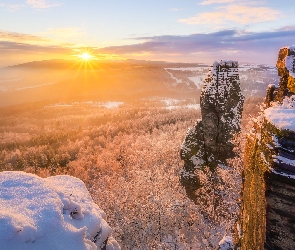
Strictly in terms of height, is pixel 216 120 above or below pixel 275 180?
below

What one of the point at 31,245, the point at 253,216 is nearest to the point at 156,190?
the point at 31,245

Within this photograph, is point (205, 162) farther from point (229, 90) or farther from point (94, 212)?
point (94, 212)

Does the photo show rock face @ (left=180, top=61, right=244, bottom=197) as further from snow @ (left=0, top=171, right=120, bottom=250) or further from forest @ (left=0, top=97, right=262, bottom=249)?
snow @ (left=0, top=171, right=120, bottom=250)

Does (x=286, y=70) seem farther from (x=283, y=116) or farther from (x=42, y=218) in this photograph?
(x=42, y=218)

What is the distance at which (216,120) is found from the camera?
1878 cm

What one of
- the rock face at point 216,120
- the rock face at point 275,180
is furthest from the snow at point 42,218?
the rock face at point 216,120

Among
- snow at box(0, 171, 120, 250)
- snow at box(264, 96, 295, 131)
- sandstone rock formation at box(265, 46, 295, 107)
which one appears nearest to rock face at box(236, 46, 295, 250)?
snow at box(264, 96, 295, 131)

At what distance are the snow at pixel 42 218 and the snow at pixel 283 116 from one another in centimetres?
577

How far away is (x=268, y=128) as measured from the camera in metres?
2.67

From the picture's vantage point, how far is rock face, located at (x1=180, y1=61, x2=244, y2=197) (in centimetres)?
1831

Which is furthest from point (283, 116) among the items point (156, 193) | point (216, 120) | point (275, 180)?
point (156, 193)

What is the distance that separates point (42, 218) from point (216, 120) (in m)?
14.3

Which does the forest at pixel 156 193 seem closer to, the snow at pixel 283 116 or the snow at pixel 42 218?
the snow at pixel 283 116

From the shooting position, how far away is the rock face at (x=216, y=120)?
60.1 feet
